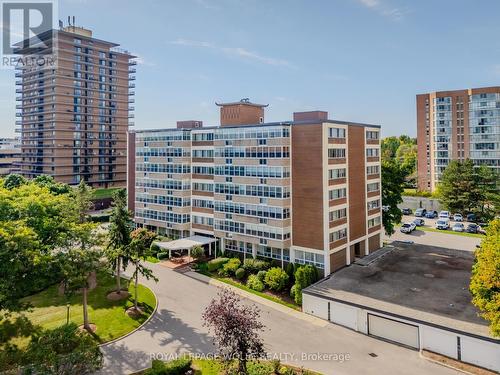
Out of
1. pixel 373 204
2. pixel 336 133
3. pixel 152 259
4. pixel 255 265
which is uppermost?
pixel 336 133

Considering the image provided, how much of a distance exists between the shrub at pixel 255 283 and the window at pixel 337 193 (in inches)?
509

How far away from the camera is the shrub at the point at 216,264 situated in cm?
4753

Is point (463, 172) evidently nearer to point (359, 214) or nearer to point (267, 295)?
point (359, 214)

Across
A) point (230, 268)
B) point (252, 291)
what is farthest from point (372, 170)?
point (252, 291)

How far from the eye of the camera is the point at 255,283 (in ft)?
137

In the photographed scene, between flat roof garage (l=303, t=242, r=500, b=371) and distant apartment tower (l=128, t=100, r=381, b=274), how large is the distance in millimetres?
5246

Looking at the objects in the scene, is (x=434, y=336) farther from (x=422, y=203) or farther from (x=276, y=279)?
(x=422, y=203)

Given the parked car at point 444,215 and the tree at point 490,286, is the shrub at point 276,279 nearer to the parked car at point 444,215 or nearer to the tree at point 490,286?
the tree at point 490,286

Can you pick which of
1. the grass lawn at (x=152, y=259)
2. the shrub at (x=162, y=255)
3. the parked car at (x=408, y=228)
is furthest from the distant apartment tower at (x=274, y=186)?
the parked car at (x=408, y=228)

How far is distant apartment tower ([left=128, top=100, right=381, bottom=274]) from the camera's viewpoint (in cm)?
4309

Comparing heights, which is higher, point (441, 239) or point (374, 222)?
point (374, 222)

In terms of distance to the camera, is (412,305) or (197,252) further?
(197,252)

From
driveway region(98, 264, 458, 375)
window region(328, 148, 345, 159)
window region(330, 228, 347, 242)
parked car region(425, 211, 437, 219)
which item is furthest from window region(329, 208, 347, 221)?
parked car region(425, 211, 437, 219)

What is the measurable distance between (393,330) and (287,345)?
934 cm
